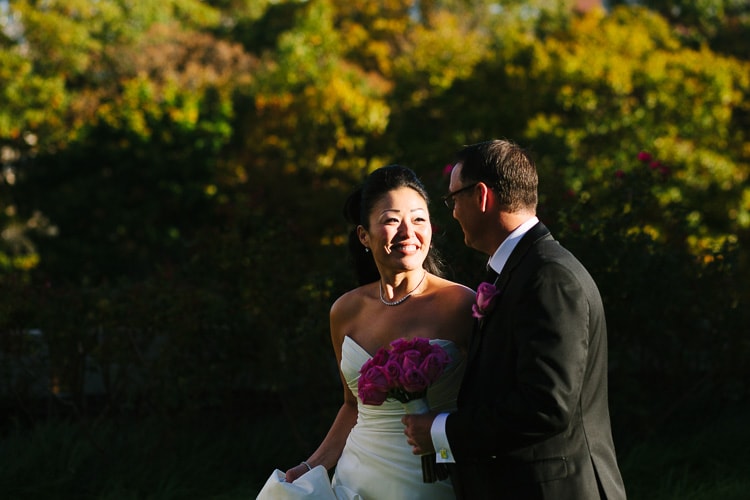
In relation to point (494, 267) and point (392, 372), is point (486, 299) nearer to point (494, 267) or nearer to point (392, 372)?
point (494, 267)

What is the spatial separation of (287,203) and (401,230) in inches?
750

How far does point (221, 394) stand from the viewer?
8.26 meters

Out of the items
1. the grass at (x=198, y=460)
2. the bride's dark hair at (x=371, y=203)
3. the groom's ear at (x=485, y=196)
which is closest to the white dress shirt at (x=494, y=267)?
the groom's ear at (x=485, y=196)

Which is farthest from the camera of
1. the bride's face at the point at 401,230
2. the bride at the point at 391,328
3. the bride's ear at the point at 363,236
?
the bride's ear at the point at 363,236

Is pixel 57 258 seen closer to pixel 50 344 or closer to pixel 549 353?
pixel 50 344

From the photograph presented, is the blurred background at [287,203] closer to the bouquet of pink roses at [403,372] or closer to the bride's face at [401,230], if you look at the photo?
the bride's face at [401,230]

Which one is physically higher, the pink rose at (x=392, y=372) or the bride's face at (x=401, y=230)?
the bride's face at (x=401, y=230)

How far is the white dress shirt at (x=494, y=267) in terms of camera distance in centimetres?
302

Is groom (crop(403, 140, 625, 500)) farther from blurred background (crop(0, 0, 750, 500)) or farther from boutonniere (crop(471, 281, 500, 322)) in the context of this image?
blurred background (crop(0, 0, 750, 500))

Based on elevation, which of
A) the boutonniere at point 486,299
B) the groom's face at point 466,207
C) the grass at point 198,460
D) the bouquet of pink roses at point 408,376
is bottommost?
the grass at point 198,460

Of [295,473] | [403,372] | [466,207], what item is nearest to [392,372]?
[403,372]

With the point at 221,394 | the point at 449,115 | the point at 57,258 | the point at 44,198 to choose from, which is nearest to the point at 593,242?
the point at 221,394

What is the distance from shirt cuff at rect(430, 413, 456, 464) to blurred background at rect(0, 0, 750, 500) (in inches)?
157

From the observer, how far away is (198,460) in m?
7.43
